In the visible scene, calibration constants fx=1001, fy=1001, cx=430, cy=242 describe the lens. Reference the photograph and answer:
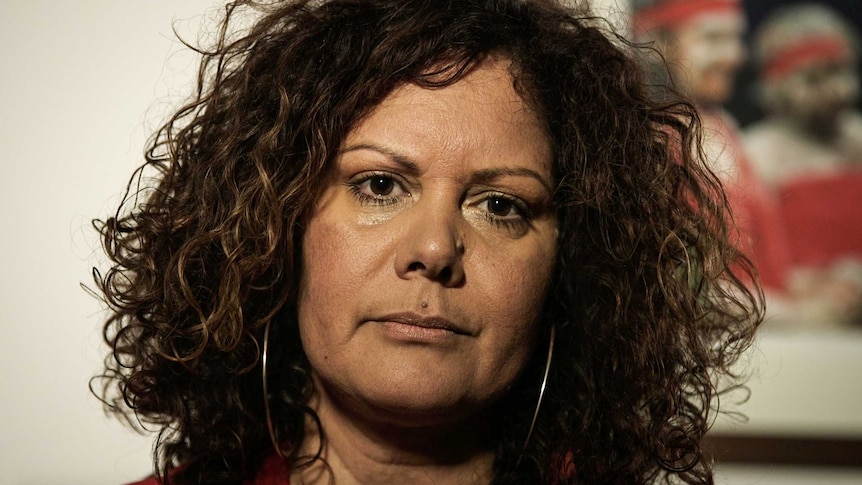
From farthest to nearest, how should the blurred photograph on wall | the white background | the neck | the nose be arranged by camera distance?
the blurred photograph on wall → the white background → the neck → the nose

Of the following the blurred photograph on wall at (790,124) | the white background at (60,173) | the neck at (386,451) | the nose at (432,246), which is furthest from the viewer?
the blurred photograph on wall at (790,124)

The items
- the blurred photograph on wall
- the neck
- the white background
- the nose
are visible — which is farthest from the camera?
the blurred photograph on wall

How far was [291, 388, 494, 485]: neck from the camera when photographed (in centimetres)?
131

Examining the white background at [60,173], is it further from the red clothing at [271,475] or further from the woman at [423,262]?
the red clothing at [271,475]

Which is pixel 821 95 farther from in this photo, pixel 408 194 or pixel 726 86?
pixel 408 194

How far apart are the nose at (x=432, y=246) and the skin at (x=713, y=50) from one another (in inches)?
33.2

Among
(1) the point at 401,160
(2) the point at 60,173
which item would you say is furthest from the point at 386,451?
(2) the point at 60,173

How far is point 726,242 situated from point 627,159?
20cm

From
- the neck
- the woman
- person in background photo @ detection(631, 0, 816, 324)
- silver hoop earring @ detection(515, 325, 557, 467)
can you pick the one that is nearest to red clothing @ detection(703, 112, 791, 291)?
person in background photo @ detection(631, 0, 816, 324)

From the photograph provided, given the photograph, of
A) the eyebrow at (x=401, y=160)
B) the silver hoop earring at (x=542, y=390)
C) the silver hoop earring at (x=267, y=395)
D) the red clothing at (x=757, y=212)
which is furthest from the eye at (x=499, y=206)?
the red clothing at (x=757, y=212)

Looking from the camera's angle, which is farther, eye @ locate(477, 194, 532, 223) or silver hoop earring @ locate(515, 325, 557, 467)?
silver hoop earring @ locate(515, 325, 557, 467)

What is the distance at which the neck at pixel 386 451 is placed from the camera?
1.31 m

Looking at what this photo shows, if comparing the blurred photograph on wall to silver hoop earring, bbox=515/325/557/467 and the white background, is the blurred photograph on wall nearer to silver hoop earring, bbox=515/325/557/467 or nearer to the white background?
silver hoop earring, bbox=515/325/557/467

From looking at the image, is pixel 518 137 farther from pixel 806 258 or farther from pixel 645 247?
pixel 806 258
